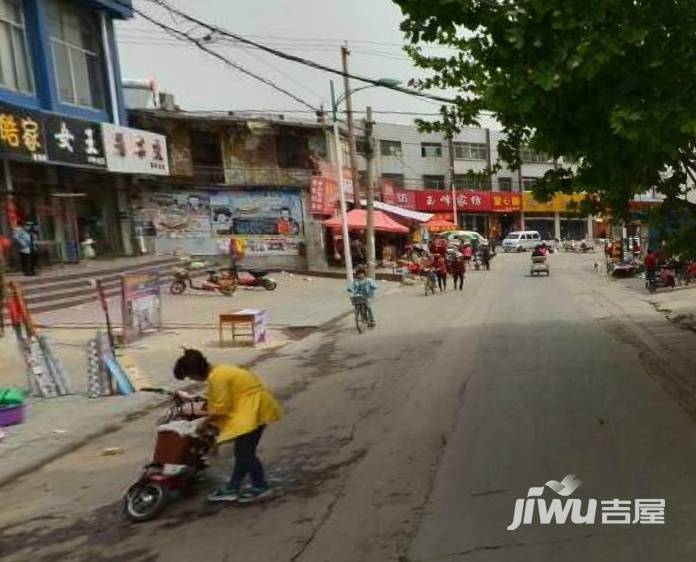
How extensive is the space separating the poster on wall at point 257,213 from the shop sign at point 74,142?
989 centimetres

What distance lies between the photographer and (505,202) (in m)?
68.6

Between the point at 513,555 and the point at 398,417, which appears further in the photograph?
the point at 398,417

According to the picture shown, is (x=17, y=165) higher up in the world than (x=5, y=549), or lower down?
higher up

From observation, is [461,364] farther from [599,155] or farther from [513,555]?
[513,555]

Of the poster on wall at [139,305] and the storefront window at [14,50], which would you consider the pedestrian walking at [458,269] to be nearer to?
the poster on wall at [139,305]

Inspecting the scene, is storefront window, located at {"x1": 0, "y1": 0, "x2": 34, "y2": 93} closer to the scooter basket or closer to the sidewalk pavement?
the sidewalk pavement

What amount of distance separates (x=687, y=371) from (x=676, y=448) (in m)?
4.16

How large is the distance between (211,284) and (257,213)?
40.7 ft

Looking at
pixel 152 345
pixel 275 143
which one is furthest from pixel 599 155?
pixel 275 143

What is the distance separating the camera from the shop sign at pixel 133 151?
27.5 meters

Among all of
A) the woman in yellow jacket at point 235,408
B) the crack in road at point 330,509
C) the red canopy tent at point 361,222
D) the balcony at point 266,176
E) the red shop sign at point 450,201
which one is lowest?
the crack in road at point 330,509

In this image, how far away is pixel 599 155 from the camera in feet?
22.5

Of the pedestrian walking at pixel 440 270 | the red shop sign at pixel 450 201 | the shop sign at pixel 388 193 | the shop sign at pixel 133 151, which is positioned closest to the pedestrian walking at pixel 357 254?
the pedestrian walking at pixel 440 270

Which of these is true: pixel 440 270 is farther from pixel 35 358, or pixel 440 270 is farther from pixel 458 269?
pixel 35 358
